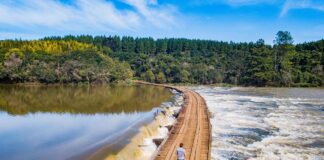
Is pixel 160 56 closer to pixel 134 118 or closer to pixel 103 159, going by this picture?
pixel 134 118

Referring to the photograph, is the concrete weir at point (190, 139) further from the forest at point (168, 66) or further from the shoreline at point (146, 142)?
the forest at point (168, 66)

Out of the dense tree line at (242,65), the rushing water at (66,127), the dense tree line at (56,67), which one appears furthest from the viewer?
the dense tree line at (242,65)

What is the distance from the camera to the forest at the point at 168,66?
314 ft

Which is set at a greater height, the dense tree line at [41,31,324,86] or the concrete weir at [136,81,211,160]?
the dense tree line at [41,31,324,86]

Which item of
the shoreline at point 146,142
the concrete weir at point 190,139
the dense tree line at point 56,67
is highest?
the dense tree line at point 56,67

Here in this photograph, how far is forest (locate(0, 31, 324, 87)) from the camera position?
95.6m

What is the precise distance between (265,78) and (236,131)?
70.6 m

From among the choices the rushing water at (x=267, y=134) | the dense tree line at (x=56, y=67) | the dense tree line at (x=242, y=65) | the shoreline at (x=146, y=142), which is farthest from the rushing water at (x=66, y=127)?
the dense tree line at (x=242, y=65)

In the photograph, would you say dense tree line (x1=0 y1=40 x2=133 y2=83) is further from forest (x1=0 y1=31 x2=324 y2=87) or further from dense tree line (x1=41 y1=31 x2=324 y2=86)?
dense tree line (x1=41 y1=31 x2=324 y2=86)

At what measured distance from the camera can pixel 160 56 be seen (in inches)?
4998

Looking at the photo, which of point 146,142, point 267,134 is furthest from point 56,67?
point 267,134

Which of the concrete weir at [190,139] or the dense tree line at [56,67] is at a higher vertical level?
the dense tree line at [56,67]

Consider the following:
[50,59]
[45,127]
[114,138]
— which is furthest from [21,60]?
[114,138]

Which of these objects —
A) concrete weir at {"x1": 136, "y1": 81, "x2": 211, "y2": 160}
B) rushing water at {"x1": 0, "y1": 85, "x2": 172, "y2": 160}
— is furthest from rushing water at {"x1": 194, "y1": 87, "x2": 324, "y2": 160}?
rushing water at {"x1": 0, "y1": 85, "x2": 172, "y2": 160}
